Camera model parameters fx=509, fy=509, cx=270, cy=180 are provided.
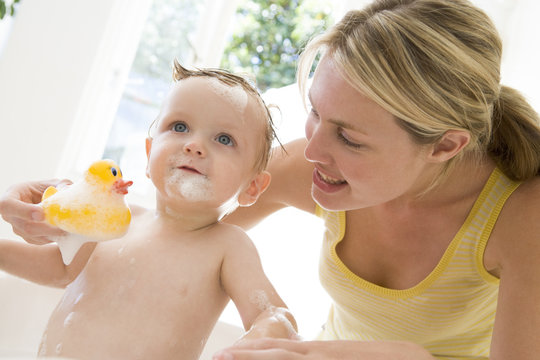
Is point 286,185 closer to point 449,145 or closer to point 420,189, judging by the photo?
point 420,189

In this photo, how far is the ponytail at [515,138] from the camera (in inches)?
45.5

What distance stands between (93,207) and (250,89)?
1.38 ft

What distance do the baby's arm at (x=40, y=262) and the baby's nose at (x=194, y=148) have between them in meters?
0.32

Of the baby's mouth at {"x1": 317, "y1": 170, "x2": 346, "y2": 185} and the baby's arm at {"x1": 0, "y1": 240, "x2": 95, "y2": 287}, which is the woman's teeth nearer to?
the baby's mouth at {"x1": 317, "y1": 170, "x2": 346, "y2": 185}

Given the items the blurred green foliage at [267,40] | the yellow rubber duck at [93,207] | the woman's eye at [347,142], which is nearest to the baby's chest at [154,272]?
the yellow rubber duck at [93,207]

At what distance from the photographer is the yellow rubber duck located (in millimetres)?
904

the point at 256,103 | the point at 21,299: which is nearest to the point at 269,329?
the point at 256,103

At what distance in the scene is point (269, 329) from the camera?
2.88ft

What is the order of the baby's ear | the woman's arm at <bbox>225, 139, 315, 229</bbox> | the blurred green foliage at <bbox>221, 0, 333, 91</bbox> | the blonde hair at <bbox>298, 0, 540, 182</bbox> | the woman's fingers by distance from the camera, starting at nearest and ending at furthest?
the woman's fingers
the blonde hair at <bbox>298, 0, 540, 182</bbox>
the baby's ear
the woman's arm at <bbox>225, 139, 315, 229</bbox>
the blurred green foliage at <bbox>221, 0, 333, 91</bbox>

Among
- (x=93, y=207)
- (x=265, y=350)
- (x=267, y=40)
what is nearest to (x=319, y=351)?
(x=265, y=350)

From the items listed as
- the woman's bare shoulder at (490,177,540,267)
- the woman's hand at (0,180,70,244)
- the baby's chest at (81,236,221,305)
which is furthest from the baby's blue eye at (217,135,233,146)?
the woman's bare shoulder at (490,177,540,267)

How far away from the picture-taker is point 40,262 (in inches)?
43.3

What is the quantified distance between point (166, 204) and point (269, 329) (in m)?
0.37

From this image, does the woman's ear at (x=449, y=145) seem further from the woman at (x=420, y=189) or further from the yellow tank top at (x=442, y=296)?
the yellow tank top at (x=442, y=296)
